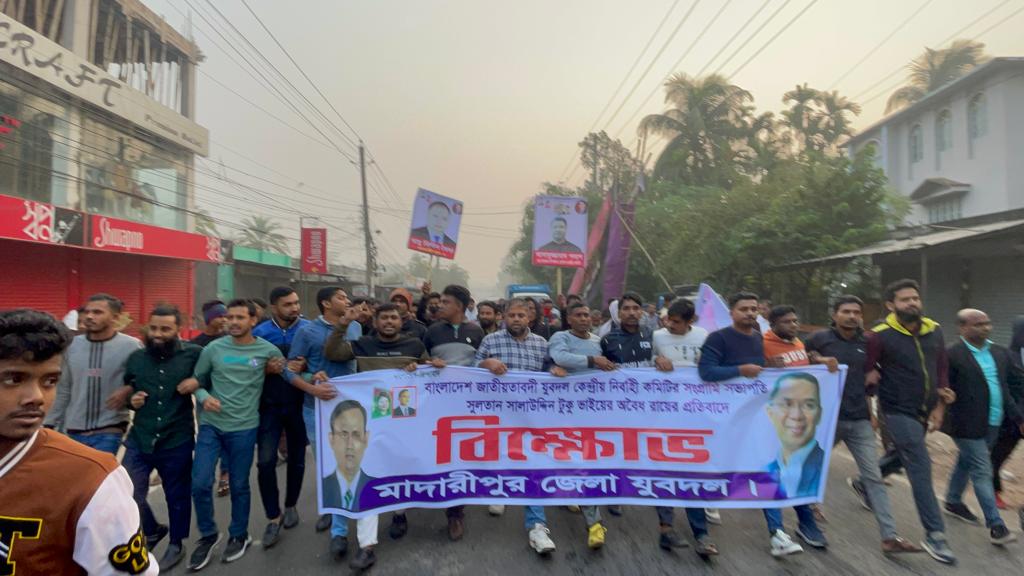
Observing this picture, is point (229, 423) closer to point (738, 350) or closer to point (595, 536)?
point (595, 536)

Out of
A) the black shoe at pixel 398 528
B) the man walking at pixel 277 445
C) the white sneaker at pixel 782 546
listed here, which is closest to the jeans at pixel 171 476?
the man walking at pixel 277 445

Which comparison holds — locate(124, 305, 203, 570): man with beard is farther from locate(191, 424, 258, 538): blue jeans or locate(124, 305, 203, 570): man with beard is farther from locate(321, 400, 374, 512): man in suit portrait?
locate(321, 400, 374, 512): man in suit portrait

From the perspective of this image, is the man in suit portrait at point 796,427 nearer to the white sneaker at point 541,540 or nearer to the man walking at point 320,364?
the white sneaker at point 541,540

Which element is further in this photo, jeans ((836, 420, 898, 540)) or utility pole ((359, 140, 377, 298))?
utility pole ((359, 140, 377, 298))

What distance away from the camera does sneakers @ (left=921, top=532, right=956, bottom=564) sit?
12.3 feet

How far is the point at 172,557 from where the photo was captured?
12.6ft

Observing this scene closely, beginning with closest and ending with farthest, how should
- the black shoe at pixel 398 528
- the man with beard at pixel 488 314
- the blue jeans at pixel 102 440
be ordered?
the blue jeans at pixel 102 440
the black shoe at pixel 398 528
the man with beard at pixel 488 314

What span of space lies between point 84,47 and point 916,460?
26985 mm

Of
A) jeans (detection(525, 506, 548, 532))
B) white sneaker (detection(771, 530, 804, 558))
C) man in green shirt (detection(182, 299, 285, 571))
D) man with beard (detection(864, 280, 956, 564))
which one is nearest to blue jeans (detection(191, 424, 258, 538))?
man in green shirt (detection(182, 299, 285, 571))

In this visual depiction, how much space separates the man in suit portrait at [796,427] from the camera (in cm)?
411

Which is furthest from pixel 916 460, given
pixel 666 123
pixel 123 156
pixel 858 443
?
pixel 666 123

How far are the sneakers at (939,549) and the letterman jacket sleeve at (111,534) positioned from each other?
452cm

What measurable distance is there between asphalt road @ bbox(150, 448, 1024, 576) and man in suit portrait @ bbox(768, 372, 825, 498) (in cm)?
52

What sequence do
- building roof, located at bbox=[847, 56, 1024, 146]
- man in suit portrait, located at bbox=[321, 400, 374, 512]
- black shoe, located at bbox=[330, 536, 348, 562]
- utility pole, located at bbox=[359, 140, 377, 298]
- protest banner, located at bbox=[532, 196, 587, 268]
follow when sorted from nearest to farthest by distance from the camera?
1. black shoe, located at bbox=[330, 536, 348, 562]
2. man in suit portrait, located at bbox=[321, 400, 374, 512]
3. protest banner, located at bbox=[532, 196, 587, 268]
4. building roof, located at bbox=[847, 56, 1024, 146]
5. utility pole, located at bbox=[359, 140, 377, 298]
